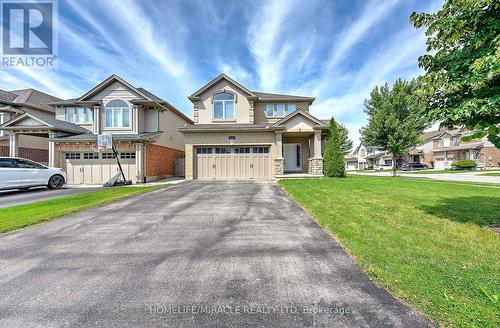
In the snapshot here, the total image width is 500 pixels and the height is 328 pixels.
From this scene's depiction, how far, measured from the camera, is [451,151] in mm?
38031

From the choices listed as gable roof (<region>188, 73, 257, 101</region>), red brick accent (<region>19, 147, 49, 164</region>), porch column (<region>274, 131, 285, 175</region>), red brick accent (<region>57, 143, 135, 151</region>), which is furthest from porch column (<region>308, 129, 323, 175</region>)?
red brick accent (<region>19, 147, 49, 164</region>)

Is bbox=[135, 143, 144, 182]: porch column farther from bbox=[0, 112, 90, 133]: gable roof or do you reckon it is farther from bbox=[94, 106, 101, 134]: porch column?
bbox=[0, 112, 90, 133]: gable roof

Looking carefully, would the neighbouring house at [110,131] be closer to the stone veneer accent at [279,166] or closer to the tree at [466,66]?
the stone veneer accent at [279,166]

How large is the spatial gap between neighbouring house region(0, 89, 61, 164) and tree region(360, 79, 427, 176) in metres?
29.3

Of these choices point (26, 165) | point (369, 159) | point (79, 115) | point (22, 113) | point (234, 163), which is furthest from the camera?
point (369, 159)

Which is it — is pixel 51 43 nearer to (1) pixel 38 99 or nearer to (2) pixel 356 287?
(2) pixel 356 287

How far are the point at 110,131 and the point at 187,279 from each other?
18.2 m

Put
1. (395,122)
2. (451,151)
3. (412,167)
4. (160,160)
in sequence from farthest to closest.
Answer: (412,167), (451,151), (395,122), (160,160)

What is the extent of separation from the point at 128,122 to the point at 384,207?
59.9 ft

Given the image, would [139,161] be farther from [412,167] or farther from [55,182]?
[412,167]

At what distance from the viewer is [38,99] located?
2509cm

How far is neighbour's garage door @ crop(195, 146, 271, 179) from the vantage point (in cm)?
1655

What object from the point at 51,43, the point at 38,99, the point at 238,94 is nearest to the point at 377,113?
the point at 238,94

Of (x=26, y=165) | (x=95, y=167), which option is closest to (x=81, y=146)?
(x=95, y=167)
